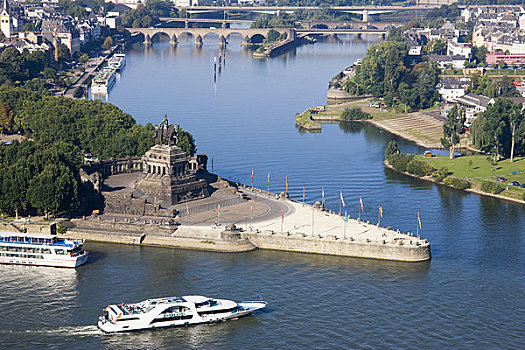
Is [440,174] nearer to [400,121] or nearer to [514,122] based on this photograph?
[514,122]

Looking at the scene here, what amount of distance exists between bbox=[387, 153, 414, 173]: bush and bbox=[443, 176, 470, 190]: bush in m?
8.25

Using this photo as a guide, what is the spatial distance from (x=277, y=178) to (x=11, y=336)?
58.3 m

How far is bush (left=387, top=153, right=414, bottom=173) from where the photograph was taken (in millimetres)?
141125

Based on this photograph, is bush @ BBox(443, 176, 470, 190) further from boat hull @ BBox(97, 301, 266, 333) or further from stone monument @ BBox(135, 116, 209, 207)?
boat hull @ BBox(97, 301, 266, 333)

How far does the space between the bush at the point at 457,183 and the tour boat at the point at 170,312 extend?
175 ft

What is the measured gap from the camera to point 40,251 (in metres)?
97.9

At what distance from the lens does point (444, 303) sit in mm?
88938

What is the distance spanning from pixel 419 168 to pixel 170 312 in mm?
63382

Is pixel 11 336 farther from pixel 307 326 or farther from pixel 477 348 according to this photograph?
pixel 477 348

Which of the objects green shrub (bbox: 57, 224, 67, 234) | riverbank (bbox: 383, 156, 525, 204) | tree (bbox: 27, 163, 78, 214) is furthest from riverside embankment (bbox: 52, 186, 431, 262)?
riverbank (bbox: 383, 156, 525, 204)

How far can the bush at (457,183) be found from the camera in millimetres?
131875

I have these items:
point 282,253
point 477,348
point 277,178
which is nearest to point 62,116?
point 277,178

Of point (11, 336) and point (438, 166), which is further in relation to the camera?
point (438, 166)

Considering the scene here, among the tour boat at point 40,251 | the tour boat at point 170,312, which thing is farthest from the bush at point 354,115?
the tour boat at point 170,312
